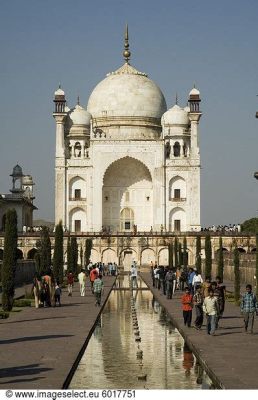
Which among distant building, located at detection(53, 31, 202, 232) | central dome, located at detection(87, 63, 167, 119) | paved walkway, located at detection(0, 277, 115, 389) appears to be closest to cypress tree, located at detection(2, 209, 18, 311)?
paved walkway, located at detection(0, 277, 115, 389)

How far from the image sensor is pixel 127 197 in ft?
208

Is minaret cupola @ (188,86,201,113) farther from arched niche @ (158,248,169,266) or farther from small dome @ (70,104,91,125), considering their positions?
arched niche @ (158,248,169,266)

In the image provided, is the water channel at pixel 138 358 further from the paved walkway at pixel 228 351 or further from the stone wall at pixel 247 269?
the stone wall at pixel 247 269

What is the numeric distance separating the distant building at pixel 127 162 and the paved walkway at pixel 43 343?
129 ft

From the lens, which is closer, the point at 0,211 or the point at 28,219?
the point at 0,211

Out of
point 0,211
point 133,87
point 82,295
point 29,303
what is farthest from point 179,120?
point 29,303

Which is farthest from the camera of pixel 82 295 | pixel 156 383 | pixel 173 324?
pixel 82 295

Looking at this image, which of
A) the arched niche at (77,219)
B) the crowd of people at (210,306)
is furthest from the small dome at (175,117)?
the crowd of people at (210,306)

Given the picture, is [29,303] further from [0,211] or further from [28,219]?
[28,219]

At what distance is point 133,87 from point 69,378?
56.7m

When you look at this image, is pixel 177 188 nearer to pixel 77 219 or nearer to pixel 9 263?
pixel 77 219

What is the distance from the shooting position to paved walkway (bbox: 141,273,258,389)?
952 centimetres

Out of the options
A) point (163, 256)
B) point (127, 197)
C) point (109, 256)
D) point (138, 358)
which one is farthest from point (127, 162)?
point (138, 358)

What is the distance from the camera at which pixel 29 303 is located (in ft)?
74.2
